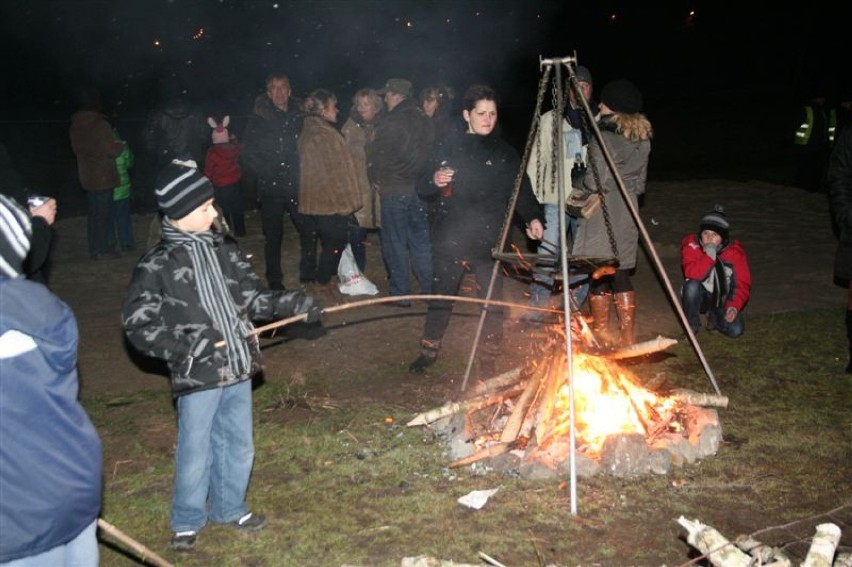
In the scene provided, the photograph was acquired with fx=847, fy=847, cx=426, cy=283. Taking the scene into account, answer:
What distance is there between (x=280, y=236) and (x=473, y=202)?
3134mm

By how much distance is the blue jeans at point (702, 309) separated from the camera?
769cm

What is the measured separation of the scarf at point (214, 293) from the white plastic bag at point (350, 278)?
15.9 ft

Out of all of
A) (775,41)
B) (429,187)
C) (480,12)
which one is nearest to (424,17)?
(480,12)

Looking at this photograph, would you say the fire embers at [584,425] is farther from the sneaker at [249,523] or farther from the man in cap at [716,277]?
the man in cap at [716,277]

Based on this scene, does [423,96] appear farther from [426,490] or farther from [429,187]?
[426,490]

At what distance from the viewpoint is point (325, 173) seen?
8672 millimetres

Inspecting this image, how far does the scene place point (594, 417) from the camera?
5543 mm

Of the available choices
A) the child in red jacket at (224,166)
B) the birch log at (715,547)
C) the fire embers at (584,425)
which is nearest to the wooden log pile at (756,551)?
the birch log at (715,547)

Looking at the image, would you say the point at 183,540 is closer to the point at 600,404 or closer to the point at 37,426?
the point at 37,426

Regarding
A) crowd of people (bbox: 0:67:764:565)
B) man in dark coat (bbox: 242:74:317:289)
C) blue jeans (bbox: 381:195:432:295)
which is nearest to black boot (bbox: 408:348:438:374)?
crowd of people (bbox: 0:67:764:565)

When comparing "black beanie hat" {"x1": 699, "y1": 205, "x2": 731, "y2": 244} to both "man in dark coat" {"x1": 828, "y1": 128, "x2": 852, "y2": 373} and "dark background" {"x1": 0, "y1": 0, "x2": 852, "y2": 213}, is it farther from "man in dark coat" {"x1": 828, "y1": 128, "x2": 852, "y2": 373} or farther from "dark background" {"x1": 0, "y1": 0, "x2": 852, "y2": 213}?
"dark background" {"x1": 0, "y1": 0, "x2": 852, "y2": 213}

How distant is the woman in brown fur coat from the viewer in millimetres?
8664

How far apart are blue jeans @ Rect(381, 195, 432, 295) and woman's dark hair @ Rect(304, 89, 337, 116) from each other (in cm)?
124

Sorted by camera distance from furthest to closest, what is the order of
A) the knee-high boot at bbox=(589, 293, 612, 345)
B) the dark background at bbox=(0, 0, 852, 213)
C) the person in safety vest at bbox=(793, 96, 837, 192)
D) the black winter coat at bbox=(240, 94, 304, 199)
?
the dark background at bbox=(0, 0, 852, 213) → the person in safety vest at bbox=(793, 96, 837, 192) → the black winter coat at bbox=(240, 94, 304, 199) → the knee-high boot at bbox=(589, 293, 612, 345)
